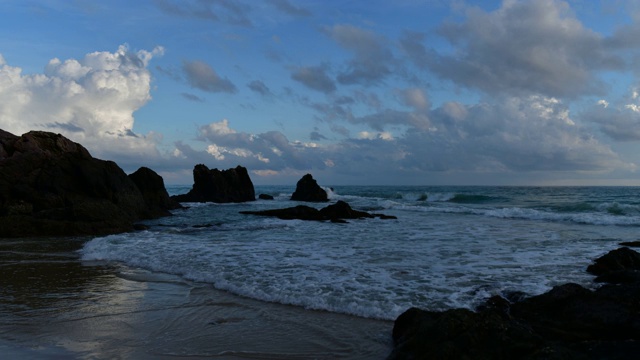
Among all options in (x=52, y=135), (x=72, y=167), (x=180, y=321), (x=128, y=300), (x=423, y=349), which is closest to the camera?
(x=423, y=349)

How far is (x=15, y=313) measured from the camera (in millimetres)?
7086

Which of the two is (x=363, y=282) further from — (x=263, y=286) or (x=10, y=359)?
(x=10, y=359)

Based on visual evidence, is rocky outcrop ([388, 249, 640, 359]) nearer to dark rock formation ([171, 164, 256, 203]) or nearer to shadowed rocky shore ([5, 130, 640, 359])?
shadowed rocky shore ([5, 130, 640, 359])

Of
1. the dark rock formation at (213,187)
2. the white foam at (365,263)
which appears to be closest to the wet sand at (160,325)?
the white foam at (365,263)

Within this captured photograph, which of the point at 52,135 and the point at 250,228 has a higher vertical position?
the point at 52,135

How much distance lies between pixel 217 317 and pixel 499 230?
17472mm

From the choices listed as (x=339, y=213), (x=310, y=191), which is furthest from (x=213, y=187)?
(x=339, y=213)

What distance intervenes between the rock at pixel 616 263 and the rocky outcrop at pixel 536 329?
3935 mm

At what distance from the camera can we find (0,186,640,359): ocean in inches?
232

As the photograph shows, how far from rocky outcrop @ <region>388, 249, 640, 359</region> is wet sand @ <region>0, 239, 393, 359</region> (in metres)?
0.77

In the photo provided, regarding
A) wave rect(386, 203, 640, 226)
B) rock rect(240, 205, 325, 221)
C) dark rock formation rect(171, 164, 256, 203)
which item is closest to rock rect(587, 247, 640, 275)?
wave rect(386, 203, 640, 226)

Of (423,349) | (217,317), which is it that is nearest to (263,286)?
(217,317)

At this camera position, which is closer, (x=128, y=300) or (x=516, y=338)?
(x=516, y=338)

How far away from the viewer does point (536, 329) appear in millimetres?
6020
